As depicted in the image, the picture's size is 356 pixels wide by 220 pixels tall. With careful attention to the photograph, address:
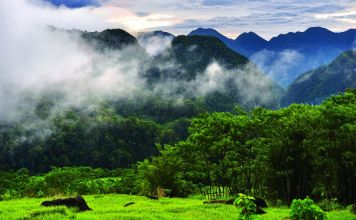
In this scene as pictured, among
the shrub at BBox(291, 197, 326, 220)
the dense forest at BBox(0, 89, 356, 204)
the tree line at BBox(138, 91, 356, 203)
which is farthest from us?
the dense forest at BBox(0, 89, 356, 204)

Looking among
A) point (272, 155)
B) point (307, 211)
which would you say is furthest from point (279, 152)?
point (307, 211)

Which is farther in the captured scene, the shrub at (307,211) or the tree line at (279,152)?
the tree line at (279,152)

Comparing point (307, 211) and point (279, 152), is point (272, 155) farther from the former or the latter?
point (307, 211)

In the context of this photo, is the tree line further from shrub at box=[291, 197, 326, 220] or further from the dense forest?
shrub at box=[291, 197, 326, 220]

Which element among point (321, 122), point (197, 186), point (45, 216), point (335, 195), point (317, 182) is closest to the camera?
point (45, 216)

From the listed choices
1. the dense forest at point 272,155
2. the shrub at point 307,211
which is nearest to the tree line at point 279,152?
the dense forest at point 272,155

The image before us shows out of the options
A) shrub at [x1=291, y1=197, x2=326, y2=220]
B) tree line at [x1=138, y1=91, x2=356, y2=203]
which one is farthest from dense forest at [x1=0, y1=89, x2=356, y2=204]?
shrub at [x1=291, y1=197, x2=326, y2=220]

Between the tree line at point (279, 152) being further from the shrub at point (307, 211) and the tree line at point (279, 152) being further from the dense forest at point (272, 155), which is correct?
the shrub at point (307, 211)

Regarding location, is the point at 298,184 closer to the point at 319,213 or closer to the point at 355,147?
the point at 355,147

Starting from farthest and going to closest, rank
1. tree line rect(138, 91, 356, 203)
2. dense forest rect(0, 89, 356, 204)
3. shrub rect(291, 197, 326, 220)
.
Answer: dense forest rect(0, 89, 356, 204)
tree line rect(138, 91, 356, 203)
shrub rect(291, 197, 326, 220)

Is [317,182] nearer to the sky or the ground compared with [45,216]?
nearer to the ground

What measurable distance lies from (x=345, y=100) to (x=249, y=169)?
16599 millimetres

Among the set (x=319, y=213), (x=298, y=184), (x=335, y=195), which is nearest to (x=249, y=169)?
(x=298, y=184)

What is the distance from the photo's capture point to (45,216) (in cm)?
2244
